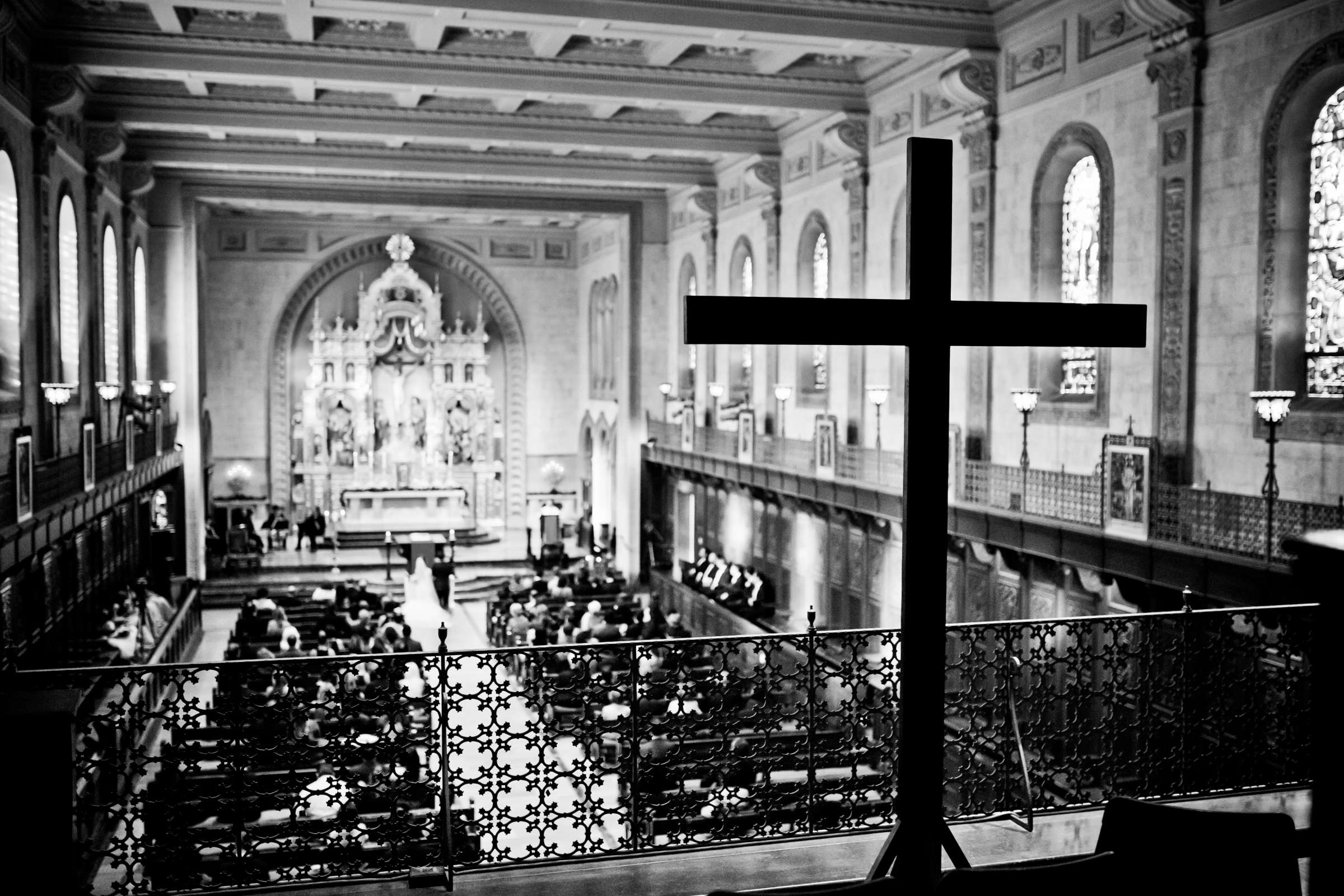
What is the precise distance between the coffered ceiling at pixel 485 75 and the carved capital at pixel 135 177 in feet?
1.17

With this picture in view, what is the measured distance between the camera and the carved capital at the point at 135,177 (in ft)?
79.5

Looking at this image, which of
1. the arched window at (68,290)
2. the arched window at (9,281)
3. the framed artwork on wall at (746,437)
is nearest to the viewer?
the arched window at (9,281)

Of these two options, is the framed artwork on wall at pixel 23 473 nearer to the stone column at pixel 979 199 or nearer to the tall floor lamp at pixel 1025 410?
the tall floor lamp at pixel 1025 410

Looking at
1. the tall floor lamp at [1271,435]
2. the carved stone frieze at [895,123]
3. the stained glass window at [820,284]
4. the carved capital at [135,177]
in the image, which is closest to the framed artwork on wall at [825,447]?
the stained glass window at [820,284]

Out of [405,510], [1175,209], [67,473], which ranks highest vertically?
[1175,209]

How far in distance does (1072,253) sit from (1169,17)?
11.2 feet

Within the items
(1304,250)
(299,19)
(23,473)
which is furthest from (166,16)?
(1304,250)

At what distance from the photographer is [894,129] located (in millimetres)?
19312

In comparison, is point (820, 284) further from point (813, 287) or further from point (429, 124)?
point (429, 124)

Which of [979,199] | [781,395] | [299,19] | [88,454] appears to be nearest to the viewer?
[299,19]

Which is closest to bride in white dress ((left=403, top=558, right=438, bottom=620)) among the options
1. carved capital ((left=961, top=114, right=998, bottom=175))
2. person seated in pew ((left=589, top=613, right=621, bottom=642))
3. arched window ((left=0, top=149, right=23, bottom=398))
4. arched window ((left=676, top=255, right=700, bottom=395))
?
arched window ((left=676, top=255, right=700, bottom=395))

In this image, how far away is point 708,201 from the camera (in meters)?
27.3

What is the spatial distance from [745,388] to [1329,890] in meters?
23.4

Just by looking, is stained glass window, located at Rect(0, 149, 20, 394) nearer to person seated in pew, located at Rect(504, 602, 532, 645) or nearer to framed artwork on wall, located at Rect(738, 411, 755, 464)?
person seated in pew, located at Rect(504, 602, 532, 645)
